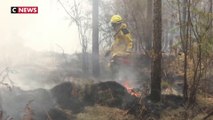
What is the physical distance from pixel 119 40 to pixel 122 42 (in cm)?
13

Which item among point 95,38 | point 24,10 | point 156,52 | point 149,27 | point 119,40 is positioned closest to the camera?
point 156,52

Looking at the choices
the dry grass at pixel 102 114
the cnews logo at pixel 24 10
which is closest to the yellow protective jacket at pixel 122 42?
the dry grass at pixel 102 114

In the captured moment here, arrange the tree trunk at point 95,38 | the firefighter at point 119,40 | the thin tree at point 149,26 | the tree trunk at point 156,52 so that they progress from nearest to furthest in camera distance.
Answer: the tree trunk at point 156,52 → the firefighter at point 119,40 → the tree trunk at point 95,38 → the thin tree at point 149,26

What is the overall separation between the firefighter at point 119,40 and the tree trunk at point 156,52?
2847 mm

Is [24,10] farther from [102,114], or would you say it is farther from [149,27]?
[102,114]

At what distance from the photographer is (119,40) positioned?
12961 mm

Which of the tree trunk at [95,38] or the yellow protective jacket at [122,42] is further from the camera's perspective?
the tree trunk at [95,38]

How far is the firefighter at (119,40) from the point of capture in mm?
12617

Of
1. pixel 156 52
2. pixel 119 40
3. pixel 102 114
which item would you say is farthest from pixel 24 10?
pixel 102 114

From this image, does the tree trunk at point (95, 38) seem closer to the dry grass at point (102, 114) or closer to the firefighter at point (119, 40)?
the firefighter at point (119, 40)

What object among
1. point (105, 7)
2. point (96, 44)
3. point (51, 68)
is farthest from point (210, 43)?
point (105, 7)

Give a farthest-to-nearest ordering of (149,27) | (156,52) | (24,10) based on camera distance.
Result: 1. (24,10)
2. (149,27)
3. (156,52)

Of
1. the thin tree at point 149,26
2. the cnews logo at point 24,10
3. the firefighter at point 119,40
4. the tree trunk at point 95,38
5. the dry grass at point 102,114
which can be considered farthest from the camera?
the cnews logo at point 24,10

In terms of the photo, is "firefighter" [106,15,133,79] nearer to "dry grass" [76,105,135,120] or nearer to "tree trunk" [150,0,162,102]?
"tree trunk" [150,0,162,102]
